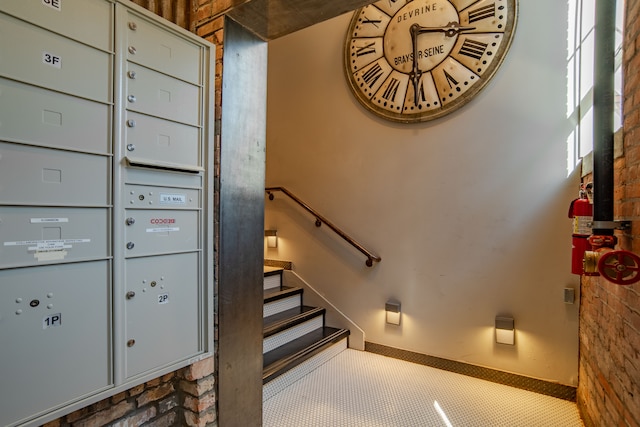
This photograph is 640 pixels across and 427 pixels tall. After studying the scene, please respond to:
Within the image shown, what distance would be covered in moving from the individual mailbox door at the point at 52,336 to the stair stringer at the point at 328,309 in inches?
83.0

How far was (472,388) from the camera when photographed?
2414 mm

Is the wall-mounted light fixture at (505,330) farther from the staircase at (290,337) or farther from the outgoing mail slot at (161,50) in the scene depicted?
the outgoing mail slot at (161,50)

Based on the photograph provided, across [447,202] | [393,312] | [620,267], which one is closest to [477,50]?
[447,202]

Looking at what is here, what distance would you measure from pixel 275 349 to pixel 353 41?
8.63 feet

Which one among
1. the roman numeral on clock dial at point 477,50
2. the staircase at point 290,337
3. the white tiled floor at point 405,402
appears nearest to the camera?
the white tiled floor at point 405,402

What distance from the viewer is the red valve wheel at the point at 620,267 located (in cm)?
115

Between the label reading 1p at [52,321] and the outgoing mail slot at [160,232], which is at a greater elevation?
the outgoing mail slot at [160,232]

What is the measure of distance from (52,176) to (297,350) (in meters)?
1.99

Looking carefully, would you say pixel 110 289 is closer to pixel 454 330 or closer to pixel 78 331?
pixel 78 331

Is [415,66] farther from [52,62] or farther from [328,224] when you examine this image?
[52,62]

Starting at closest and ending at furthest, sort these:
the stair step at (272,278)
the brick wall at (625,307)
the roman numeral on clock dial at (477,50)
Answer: the brick wall at (625,307) → the roman numeral on clock dial at (477,50) → the stair step at (272,278)

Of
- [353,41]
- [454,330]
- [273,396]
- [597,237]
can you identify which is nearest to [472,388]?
[454,330]

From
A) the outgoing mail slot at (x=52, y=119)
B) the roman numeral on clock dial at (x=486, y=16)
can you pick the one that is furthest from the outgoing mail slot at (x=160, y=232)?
the roman numeral on clock dial at (x=486, y=16)

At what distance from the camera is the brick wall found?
1.24m
